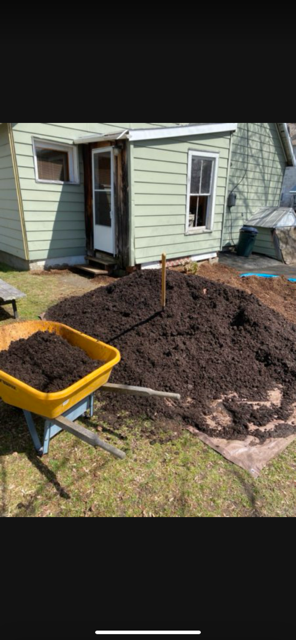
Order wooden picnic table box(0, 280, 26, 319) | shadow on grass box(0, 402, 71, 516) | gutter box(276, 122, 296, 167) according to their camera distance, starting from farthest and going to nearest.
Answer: gutter box(276, 122, 296, 167) < wooden picnic table box(0, 280, 26, 319) < shadow on grass box(0, 402, 71, 516)

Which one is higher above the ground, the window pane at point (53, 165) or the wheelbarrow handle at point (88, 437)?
the window pane at point (53, 165)

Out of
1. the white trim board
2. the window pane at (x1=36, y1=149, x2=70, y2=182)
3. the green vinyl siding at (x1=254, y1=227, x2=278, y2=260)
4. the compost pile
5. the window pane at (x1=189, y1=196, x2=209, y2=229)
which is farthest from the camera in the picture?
the green vinyl siding at (x1=254, y1=227, x2=278, y2=260)

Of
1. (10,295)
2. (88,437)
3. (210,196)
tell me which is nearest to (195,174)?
(210,196)

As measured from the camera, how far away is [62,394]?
2.16m

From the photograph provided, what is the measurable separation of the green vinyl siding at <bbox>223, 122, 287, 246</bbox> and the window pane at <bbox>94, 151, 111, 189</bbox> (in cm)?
533

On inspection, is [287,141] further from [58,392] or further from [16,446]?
[16,446]

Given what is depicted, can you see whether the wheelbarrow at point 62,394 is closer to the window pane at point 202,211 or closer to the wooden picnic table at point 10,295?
the wooden picnic table at point 10,295

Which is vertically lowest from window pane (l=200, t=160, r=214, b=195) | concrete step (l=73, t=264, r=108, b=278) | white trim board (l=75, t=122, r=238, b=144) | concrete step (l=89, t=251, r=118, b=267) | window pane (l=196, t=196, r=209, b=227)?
concrete step (l=73, t=264, r=108, b=278)

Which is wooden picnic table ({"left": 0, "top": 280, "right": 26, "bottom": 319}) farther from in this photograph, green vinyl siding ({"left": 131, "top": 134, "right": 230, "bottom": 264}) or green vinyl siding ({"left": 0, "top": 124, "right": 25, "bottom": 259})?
green vinyl siding ({"left": 131, "top": 134, "right": 230, "bottom": 264})

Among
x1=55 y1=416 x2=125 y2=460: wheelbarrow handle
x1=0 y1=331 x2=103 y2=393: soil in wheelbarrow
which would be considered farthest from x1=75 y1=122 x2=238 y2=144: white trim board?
x1=55 y1=416 x2=125 y2=460: wheelbarrow handle

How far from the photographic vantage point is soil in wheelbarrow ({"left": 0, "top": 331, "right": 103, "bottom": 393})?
2.61 m

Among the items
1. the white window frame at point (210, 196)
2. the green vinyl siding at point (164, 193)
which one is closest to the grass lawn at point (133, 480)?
the green vinyl siding at point (164, 193)

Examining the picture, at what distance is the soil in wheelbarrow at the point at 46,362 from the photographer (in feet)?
8.56

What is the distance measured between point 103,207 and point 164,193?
1.40 meters
